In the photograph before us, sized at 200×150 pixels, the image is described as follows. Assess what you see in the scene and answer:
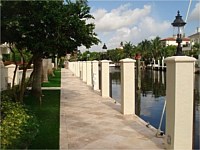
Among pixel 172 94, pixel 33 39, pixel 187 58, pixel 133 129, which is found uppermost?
pixel 33 39

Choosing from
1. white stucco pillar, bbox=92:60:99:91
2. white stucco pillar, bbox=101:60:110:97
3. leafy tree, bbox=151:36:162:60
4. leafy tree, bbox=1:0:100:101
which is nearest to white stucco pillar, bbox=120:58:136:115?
leafy tree, bbox=1:0:100:101

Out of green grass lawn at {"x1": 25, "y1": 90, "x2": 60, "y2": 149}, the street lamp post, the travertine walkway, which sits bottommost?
the travertine walkway

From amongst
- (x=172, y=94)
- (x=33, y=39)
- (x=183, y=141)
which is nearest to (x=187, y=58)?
(x=172, y=94)

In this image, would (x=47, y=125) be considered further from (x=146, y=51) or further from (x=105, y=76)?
(x=146, y=51)

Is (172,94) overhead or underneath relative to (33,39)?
underneath

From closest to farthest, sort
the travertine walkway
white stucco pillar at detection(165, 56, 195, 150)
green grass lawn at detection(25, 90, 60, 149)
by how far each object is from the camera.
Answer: white stucco pillar at detection(165, 56, 195, 150) → green grass lawn at detection(25, 90, 60, 149) → the travertine walkway

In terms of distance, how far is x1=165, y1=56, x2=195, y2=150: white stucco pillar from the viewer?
5.51 meters

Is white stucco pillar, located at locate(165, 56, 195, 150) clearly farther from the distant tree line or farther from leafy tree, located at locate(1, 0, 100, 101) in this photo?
the distant tree line

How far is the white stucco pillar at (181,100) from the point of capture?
5.51 meters

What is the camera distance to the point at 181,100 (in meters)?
5.56

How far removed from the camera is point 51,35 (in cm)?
820

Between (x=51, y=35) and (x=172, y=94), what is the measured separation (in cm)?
398

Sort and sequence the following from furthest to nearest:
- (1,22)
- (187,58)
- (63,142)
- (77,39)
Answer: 1. (77,39)
2. (1,22)
3. (63,142)
4. (187,58)

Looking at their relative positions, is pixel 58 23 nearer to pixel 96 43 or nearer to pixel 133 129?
pixel 96 43
